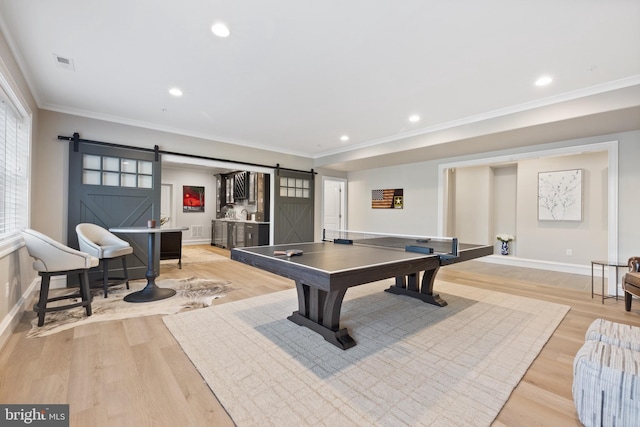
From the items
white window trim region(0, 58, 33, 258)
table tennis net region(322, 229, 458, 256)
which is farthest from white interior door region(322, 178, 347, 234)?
white window trim region(0, 58, 33, 258)

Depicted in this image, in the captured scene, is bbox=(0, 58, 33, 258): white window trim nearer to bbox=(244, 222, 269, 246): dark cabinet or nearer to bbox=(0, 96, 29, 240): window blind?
bbox=(0, 96, 29, 240): window blind

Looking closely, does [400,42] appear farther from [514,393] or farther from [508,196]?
[508,196]

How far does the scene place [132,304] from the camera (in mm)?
3230

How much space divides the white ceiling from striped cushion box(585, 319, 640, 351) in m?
2.19

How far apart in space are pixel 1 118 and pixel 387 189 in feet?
20.6

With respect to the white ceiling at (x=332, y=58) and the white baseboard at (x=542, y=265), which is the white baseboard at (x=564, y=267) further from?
the white ceiling at (x=332, y=58)

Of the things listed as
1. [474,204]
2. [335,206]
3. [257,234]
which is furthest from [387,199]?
[257,234]

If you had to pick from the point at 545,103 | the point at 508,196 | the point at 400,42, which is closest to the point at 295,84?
the point at 400,42

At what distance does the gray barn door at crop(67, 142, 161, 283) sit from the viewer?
4020 millimetres

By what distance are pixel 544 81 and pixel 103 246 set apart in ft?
18.4

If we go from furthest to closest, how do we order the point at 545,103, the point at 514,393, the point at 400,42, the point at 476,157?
the point at 476,157
the point at 545,103
the point at 400,42
the point at 514,393

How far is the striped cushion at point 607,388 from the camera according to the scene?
132 cm

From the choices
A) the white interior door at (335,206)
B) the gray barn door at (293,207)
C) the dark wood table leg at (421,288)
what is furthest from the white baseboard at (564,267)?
the gray barn door at (293,207)

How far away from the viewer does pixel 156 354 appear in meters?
2.12
